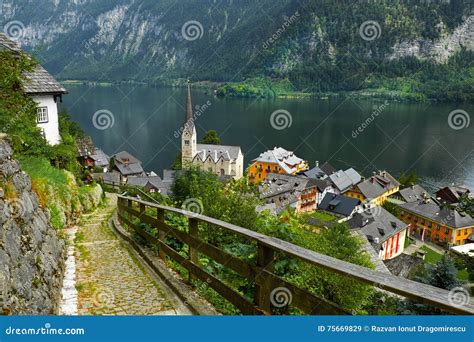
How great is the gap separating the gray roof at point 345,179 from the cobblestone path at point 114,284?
5331 centimetres

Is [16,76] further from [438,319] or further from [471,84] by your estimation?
[471,84]

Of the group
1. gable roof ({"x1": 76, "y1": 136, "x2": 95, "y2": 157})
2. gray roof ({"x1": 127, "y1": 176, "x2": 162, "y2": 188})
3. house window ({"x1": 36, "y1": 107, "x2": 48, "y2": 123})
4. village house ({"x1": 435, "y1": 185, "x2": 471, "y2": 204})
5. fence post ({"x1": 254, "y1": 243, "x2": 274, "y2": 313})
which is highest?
house window ({"x1": 36, "y1": 107, "x2": 48, "y2": 123})

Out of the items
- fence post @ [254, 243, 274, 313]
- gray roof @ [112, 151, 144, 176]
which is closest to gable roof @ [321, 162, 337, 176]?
gray roof @ [112, 151, 144, 176]

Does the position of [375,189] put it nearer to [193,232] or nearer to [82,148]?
[82,148]

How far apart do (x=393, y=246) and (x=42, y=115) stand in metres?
35.2

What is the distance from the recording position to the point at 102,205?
695 inches

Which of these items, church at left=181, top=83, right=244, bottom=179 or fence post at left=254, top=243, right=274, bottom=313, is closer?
fence post at left=254, top=243, right=274, bottom=313

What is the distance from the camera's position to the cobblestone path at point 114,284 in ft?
16.0

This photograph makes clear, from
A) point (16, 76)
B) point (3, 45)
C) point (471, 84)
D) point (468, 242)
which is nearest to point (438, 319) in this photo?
point (16, 76)

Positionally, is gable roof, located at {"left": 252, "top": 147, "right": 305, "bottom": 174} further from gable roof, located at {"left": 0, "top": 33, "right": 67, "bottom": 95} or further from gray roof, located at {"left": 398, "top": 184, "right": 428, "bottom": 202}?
gable roof, located at {"left": 0, "top": 33, "right": 67, "bottom": 95}

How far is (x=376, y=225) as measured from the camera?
40.9 meters

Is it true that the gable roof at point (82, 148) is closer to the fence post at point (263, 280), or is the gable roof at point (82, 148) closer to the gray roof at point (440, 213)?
the fence post at point (263, 280)

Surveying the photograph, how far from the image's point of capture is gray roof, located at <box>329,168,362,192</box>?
59.5 m

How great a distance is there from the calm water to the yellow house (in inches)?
265
